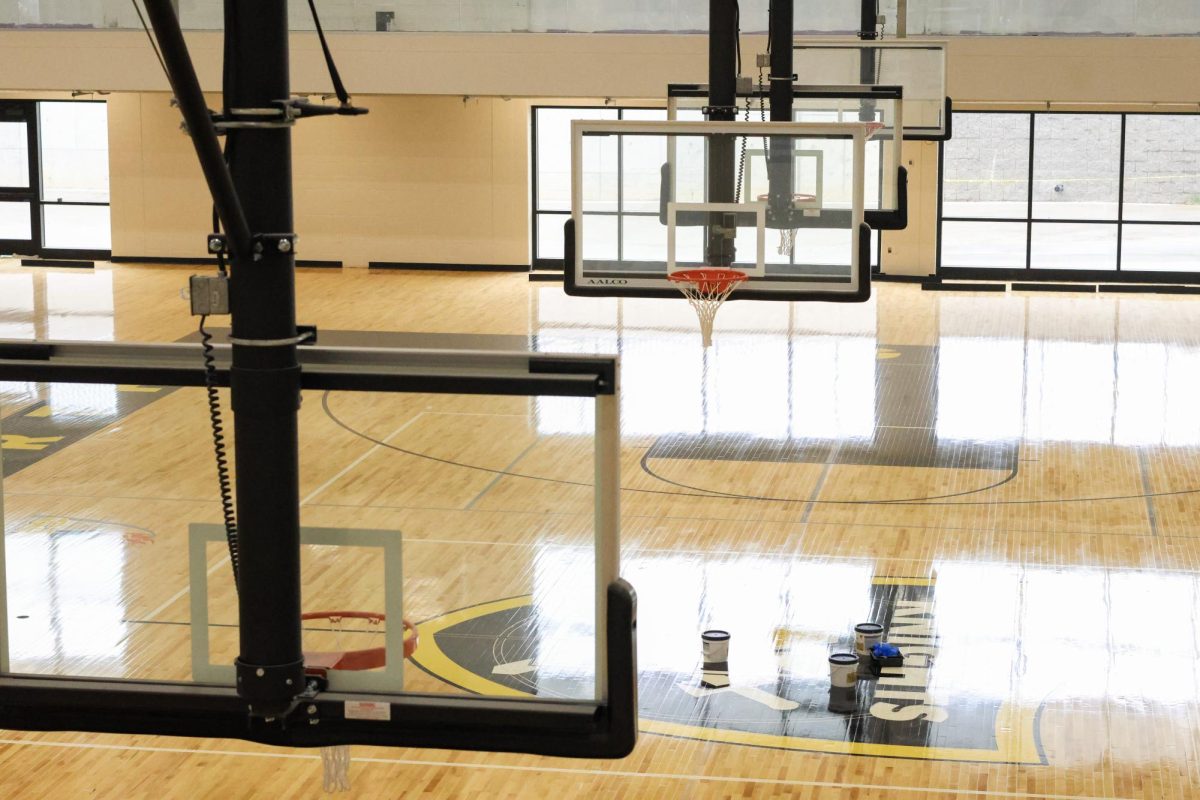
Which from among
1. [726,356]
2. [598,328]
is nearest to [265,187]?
[726,356]

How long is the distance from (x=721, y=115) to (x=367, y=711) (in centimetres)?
779

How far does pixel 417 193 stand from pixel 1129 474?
14.7 m

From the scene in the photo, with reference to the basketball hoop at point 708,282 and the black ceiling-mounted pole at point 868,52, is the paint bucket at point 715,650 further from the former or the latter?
the black ceiling-mounted pole at point 868,52

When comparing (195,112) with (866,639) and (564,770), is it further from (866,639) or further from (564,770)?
(866,639)

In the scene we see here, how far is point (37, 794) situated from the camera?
23.1ft

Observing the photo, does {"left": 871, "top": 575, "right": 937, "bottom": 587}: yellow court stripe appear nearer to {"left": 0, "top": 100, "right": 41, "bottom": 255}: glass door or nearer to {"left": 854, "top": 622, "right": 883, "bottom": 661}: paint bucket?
{"left": 854, "top": 622, "right": 883, "bottom": 661}: paint bucket

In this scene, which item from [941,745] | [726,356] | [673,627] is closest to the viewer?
[941,745]

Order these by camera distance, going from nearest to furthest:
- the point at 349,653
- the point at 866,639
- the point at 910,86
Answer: the point at 349,653 → the point at 866,639 → the point at 910,86

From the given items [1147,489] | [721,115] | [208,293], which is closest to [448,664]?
[208,293]

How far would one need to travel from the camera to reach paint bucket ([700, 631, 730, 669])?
8492mm

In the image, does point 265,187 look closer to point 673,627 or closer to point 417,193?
point 673,627

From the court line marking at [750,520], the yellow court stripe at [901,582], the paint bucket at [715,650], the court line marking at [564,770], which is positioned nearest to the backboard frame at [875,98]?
the court line marking at [750,520]

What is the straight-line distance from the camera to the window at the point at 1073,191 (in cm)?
2442

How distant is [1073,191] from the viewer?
25.1 metres
